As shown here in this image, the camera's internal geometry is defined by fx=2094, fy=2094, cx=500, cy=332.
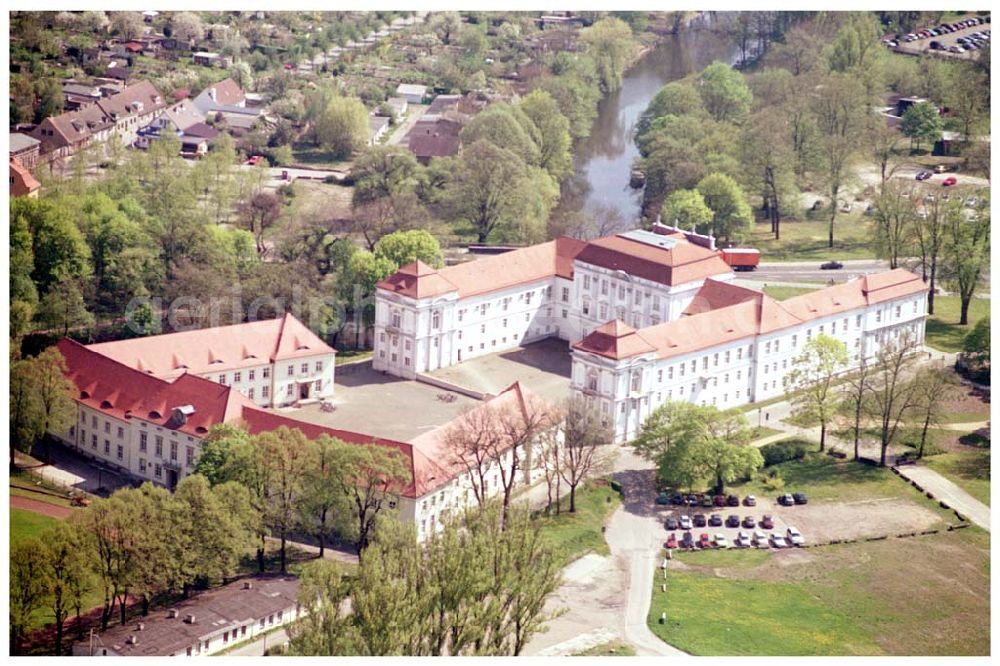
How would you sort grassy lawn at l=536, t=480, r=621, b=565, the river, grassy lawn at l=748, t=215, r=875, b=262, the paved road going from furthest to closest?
the river
grassy lawn at l=748, t=215, r=875, b=262
the paved road
grassy lawn at l=536, t=480, r=621, b=565

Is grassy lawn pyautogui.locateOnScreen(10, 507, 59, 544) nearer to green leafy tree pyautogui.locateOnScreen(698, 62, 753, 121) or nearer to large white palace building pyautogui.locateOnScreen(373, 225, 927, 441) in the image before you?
large white palace building pyautogui.locateOnScreen(373, 225, 927, 441)

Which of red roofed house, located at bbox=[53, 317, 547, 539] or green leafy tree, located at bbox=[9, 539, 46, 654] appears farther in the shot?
red roofed house, located at bbox=[53, 317, 547, 539]

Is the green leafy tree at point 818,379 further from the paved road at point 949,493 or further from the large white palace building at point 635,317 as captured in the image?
the paved road at point 949,493

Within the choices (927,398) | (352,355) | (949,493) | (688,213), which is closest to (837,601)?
(949,493)

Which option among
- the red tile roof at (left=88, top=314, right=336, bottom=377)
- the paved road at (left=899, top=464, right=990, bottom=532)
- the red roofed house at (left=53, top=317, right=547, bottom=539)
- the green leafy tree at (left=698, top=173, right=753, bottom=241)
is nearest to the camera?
the red roofed house at (left=53, top=317, right=547, bottom=539)

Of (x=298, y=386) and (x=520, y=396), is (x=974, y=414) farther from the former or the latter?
(x=298, y=386)

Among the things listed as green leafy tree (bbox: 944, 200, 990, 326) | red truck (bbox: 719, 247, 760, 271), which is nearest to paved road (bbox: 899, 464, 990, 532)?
green leafy tree (bbox: 944, 200, 990, 326)
